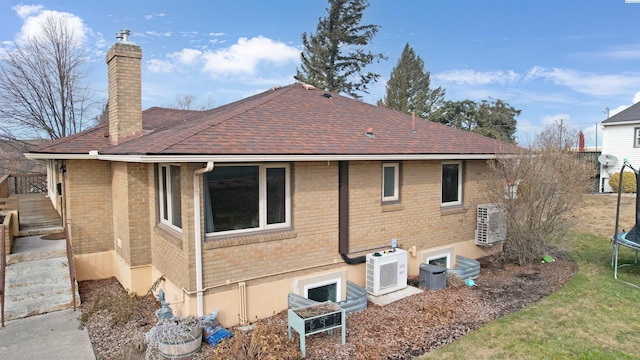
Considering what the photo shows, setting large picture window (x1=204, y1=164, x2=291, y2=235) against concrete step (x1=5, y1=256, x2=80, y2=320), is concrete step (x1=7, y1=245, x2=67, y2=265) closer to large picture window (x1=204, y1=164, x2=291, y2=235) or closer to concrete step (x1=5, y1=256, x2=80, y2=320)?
concrete step (x1=5, y1=256, x2=80, y2=320)

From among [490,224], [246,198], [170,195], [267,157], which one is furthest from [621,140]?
[170,195]

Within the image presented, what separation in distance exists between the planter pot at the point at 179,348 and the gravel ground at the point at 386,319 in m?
0.13

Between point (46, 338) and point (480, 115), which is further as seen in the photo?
point (480, 115)

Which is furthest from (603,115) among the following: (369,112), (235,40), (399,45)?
(369,112)

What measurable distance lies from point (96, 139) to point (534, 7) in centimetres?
1794

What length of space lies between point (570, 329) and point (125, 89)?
33.1 feet

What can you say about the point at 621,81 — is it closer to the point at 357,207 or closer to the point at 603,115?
the point at 603,115

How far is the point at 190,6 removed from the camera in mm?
14648

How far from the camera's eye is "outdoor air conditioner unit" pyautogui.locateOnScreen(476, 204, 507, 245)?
9.88 metres

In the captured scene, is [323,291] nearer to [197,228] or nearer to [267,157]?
[197,228]

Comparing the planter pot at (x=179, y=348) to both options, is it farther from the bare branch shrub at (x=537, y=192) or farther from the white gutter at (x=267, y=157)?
the bare branch shrub at (x=537, y=192)

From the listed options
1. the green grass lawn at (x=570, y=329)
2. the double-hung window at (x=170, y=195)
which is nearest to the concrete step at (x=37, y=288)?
the double-hung window at (x=170, y=195)

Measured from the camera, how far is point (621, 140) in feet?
88.9

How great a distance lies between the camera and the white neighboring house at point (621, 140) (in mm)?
26281
